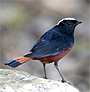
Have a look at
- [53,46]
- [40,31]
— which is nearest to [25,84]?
[53,46]

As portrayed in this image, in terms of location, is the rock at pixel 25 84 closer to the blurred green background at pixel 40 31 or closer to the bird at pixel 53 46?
the bird at pixel 53 46

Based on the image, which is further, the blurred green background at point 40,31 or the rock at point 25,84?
the blurred green background at point 40,31

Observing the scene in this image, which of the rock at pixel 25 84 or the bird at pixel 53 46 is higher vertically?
the bird at pixel 53 46

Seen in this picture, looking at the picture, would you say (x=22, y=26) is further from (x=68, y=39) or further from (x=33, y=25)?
(x=68, y=39)

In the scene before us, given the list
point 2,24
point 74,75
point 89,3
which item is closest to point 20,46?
point 2,24

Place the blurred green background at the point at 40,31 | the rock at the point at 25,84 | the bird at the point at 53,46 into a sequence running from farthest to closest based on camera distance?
the blurred green background at the point at 40,31, the bird at the point at 53,46, the rock at the point at 25,84

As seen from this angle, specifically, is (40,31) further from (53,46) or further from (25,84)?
(25,84)

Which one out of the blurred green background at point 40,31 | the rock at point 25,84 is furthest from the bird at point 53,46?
the blurred green background at point 40,31
